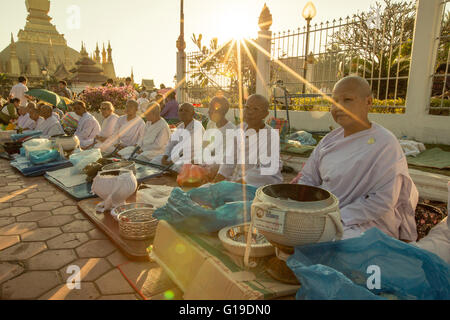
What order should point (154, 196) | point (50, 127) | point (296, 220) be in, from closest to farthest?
1. point (296, 220)
2. point (154, 196)
3. point (50, 127)

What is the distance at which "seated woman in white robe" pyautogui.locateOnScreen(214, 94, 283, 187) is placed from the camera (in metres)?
3.80

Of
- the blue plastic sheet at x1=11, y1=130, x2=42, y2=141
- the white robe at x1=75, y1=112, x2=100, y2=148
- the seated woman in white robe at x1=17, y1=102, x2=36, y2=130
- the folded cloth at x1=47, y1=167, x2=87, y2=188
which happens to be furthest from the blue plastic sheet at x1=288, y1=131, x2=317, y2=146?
the seated woman in white robe at x1=17, y1=102, x2=36, y2=130

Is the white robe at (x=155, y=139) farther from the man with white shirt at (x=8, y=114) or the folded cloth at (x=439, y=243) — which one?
the man with white shirt at (x=8, y=114)

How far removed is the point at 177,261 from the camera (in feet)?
7.15

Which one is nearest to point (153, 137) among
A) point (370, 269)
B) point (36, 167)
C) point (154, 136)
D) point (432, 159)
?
point (154, 136)

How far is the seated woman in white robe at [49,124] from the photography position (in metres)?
8.30

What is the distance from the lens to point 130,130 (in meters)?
7.25

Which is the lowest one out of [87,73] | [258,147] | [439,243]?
[439,243]

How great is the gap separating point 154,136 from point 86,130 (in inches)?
97.6

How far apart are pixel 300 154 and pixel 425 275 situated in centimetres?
487

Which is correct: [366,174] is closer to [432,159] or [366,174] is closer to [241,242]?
[241,242]

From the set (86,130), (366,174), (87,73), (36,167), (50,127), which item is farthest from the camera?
(87,73)

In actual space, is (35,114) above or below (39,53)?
below
